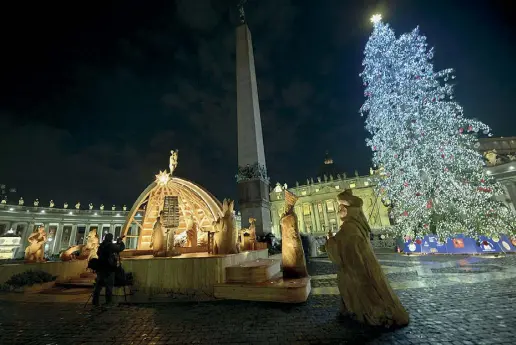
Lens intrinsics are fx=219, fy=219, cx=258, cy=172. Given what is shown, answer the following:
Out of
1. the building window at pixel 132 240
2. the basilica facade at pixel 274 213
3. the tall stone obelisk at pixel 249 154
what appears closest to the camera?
the tall stone obelisk at pixel 249 154

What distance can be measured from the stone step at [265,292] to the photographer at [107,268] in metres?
3.12

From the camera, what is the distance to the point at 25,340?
13.2 feet

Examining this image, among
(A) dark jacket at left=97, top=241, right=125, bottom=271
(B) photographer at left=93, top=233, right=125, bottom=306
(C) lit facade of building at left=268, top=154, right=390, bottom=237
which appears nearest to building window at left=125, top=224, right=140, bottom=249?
(B) photographer at left=93, top=233, right=125, bottom=306

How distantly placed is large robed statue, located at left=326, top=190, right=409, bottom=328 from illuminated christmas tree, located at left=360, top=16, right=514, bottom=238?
13689mm

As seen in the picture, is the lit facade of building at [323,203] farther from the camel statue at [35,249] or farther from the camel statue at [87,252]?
the camel statue at [35,249]

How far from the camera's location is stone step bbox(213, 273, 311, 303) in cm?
576

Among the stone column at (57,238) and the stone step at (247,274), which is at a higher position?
the stone column at (57,238)

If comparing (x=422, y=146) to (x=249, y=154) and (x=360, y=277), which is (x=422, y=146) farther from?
(x=360, y=277)

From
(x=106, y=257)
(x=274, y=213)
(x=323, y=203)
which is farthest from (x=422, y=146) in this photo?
(x=274, y=213)

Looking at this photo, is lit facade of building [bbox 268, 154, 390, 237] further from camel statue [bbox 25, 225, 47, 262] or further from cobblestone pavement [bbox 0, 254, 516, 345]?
cobblestone pavement [bbox 0, 254, 516, 345]

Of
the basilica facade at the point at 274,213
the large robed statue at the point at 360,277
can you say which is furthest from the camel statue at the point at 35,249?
the large robed statue at the point at 360,277

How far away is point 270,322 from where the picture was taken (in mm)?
4414

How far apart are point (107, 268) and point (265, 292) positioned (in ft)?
15.3

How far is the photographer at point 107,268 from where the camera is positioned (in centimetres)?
642
